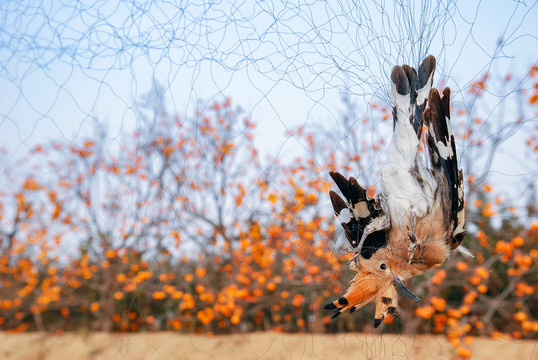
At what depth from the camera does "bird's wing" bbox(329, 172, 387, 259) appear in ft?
3.54

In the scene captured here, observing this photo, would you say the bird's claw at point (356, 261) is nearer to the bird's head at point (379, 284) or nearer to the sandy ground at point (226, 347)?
the bird's head at point (379, 284)

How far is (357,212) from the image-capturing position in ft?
3.59

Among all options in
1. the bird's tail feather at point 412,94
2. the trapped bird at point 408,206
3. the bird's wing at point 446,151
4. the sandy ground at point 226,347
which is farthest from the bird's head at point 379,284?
the sandy ground at point 226,347

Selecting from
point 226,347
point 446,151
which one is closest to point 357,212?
point 446,151

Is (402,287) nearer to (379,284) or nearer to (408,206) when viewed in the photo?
(379,284)

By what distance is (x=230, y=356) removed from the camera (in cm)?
393

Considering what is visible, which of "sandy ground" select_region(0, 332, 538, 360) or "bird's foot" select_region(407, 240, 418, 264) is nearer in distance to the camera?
"bird's foot" select_region(407, 240, 418, 264)

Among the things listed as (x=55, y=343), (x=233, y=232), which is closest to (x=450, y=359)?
(x=233, y=232)

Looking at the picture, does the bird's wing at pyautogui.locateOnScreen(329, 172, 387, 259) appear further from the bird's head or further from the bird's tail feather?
the bird's tail feather

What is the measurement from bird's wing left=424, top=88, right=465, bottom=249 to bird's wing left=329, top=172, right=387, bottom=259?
17 centimetres

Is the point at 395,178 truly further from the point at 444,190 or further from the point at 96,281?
the point at 96,281

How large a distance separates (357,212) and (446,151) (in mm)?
250

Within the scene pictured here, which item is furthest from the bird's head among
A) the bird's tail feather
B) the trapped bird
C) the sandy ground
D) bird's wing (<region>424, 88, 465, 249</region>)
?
the sandy ground

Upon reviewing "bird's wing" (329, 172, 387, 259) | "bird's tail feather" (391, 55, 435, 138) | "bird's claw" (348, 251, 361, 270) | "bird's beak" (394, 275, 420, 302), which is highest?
"bird's tail feather" (391, 55, 435, 138)
